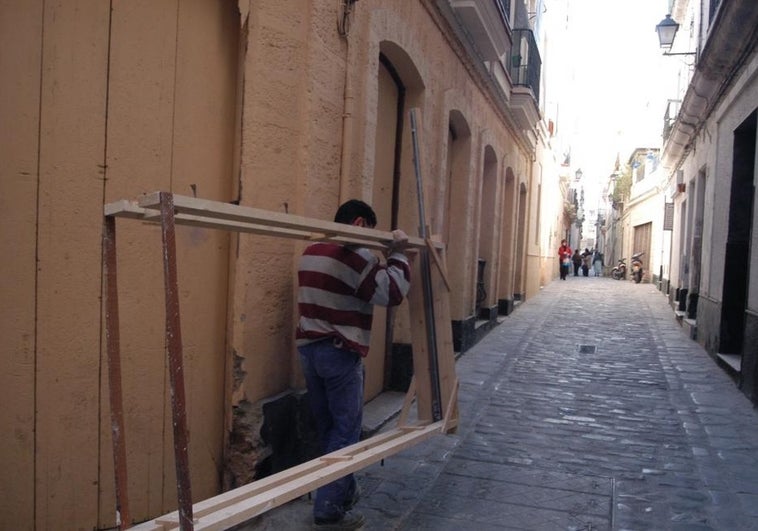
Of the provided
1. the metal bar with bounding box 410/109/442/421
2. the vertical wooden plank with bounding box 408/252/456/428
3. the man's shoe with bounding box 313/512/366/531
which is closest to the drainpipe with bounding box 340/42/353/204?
the metal bar with bounding box 410/109/442/421

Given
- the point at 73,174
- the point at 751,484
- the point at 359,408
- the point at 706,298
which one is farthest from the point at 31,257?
the point at 706,298

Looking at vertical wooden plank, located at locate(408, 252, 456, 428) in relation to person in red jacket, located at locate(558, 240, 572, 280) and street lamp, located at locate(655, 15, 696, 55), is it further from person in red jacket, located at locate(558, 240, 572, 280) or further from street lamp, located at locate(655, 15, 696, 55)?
person in red jacket, located at locate(558, 240, 572, 280)

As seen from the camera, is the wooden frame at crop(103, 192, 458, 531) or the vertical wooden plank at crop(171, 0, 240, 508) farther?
the vertical wooden plank at crop(171, 0, 240, 508)

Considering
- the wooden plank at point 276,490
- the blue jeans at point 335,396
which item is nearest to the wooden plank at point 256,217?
the blue jeans at point 335,396

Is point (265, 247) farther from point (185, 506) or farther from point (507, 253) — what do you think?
point (507, 253)

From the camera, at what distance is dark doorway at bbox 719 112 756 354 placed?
8414mm

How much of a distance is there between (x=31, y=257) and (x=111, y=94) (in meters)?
0.84

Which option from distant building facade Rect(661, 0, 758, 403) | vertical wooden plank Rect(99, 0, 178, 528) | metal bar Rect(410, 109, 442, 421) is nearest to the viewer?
vertical wooden plank Rect(99, 0, 178, 528)

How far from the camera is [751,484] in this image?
14.2 feet

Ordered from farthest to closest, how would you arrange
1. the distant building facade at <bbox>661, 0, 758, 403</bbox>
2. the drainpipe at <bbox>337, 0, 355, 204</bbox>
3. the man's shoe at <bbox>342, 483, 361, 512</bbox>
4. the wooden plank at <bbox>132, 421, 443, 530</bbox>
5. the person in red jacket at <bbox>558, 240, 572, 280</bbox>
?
1. the person in red jacket at <bbox>558, 240, 572, 280</bbox>
2. the distant building facade at <bbox>661, 0, 758, 403</bbox>
3. the drainpipe at <bbox>337, 0, 355, 204</bbox>
4. the man's shoe at <bbox>342, 483, 361, 512</bbox>
5. the wooden plank at <bbox>132, 421, 443, 530</bbox>

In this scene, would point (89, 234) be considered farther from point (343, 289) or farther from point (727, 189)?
point (727, 189)

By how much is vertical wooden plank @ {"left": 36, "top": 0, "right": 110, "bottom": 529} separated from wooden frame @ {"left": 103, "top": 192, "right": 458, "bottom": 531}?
880mm

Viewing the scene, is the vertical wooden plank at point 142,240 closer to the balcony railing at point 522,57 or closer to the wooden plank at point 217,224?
the wooden plank at point 217,224

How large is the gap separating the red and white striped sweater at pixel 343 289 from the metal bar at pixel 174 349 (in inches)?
54.4
